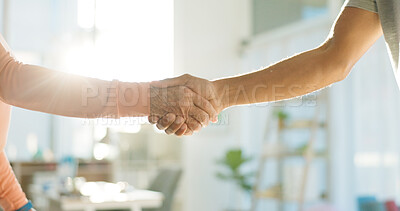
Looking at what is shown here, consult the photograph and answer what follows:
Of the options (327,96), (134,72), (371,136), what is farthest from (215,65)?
(371,136)

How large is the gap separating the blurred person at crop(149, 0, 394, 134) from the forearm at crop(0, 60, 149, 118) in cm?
16

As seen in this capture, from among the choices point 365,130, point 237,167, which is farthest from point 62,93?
point 237,167

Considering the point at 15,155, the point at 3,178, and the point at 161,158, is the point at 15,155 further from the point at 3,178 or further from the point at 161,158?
the point at 3,178

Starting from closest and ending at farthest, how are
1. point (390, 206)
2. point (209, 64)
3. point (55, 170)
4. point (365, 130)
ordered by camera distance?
point (390, 206) → point (365, 130) → point (55, 170) → point (209, 64)

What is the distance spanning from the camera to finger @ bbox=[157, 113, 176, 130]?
1.34m

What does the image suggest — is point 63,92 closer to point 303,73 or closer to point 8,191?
point 8,191

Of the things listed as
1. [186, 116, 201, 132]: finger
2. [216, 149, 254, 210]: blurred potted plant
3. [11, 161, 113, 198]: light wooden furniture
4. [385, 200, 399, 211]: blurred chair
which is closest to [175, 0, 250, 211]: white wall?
[216, 149, 254, 210]: blurred potted plant

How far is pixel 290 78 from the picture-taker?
1334 mm

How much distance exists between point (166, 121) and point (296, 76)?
35cm

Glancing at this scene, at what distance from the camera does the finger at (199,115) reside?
4.58 ft

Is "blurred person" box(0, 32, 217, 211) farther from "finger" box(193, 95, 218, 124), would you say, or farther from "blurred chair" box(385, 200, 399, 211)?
"blurred chair" box(385, 200, 399, 211)

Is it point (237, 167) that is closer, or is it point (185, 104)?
point (185, 104)

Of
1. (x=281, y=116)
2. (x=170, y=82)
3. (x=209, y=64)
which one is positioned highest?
(x=209, y=64)

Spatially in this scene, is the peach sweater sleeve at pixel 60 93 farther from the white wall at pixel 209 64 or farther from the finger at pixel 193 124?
the white wall at pixel 209 64
